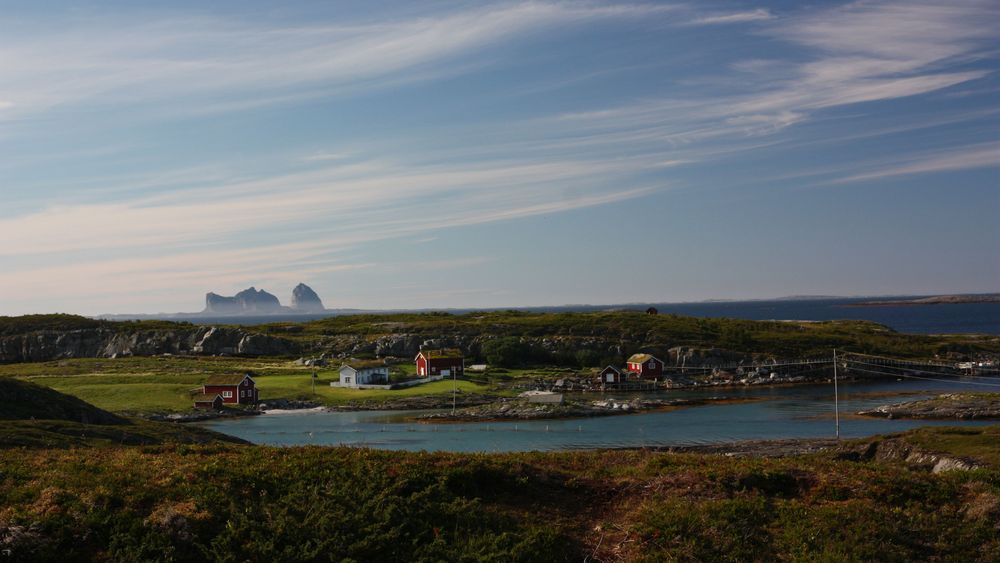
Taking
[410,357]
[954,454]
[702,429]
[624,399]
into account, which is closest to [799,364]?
[624,399]

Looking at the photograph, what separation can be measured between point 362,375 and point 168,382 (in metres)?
22.8

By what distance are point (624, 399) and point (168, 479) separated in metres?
71.9

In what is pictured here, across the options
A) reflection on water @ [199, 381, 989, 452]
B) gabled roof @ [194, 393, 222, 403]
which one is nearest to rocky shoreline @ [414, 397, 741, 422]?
reflection on water @ [199, 381, 989, 452]

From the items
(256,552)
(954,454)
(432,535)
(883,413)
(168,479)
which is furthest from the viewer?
(883,413)

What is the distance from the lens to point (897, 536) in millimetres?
14930

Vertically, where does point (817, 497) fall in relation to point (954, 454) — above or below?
above

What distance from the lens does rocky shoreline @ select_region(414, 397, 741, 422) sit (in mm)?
72625

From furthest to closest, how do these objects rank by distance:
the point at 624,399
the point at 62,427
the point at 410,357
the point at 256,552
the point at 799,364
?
the point at 410,357
the point at 799,364
the point at 624,399
the point at 62,427
the point at 256,552

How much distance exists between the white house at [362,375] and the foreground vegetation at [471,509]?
248 feet

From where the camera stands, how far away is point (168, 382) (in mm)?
90938

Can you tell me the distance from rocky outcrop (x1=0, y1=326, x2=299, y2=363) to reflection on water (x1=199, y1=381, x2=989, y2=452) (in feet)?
179

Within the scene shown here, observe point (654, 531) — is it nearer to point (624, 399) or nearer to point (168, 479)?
point (168, 479)

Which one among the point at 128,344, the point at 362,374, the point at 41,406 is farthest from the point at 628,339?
the point at 41,406

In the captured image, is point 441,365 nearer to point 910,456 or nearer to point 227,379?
point 227,379
